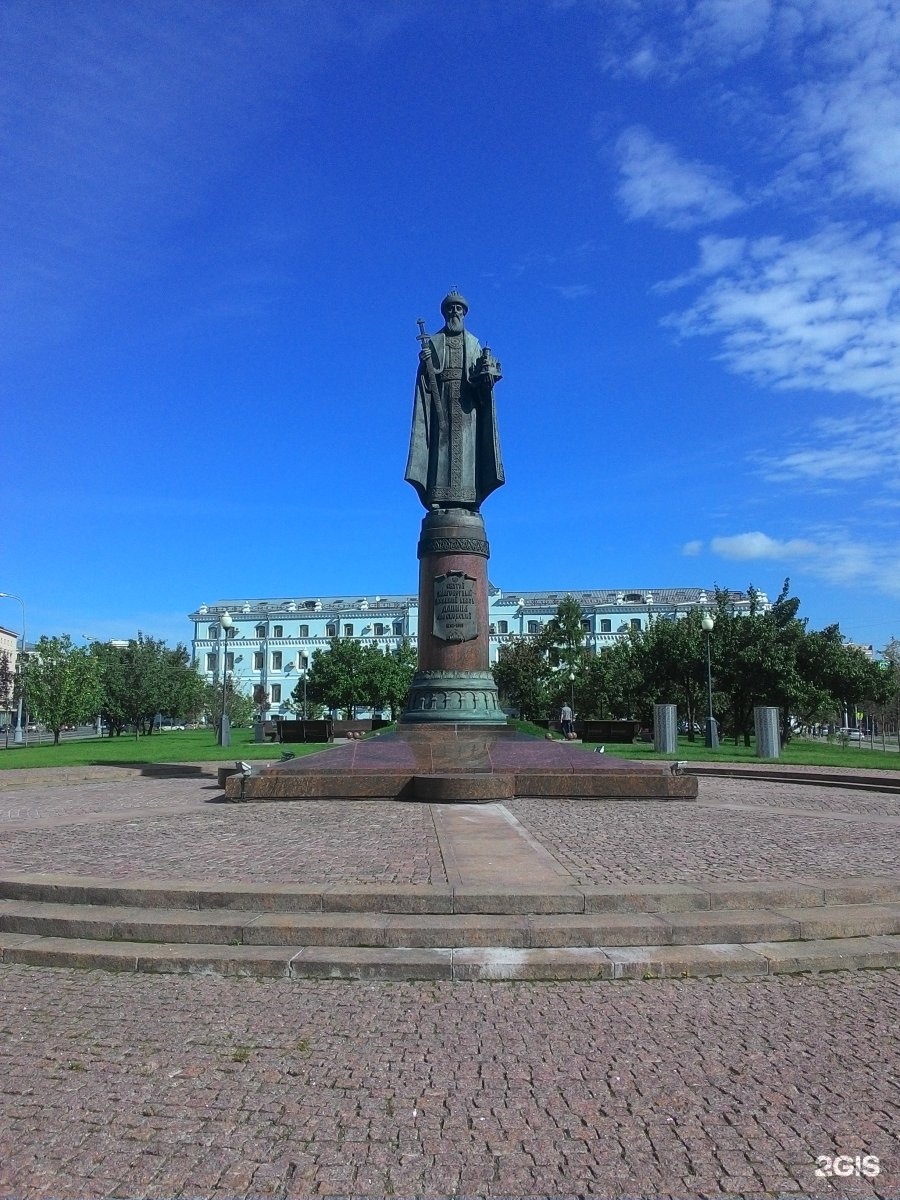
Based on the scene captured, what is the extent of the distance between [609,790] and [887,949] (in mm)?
7162

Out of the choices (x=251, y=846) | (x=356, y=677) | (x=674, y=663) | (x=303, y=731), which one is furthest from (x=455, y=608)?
(x=356, y=677)

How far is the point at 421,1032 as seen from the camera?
184 inches

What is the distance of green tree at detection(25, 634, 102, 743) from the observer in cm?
4225

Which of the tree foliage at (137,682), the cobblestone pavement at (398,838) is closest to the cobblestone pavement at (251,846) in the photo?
the cobblestone pavement at (398,838)

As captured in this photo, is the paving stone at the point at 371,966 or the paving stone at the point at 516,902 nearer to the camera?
the paving stone at the point at 371,966

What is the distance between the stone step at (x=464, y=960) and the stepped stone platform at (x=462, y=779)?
6565mm

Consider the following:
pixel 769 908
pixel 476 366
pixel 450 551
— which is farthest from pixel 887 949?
pixel 476 366

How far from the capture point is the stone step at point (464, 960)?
18.4 ft

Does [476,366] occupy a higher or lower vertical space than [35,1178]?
higher

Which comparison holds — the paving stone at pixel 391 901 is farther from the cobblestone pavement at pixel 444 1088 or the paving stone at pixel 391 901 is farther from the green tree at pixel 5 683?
the green tree at pixel 5 683

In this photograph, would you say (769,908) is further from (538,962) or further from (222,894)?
(222,894)

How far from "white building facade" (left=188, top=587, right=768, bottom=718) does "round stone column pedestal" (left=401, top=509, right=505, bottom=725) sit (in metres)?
68.6

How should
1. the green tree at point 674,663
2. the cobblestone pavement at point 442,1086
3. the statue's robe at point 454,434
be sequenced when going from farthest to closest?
the green tree at point 674,663 → the statue's robe at point 454,434 → the cobblestone pavement at point 442,1086

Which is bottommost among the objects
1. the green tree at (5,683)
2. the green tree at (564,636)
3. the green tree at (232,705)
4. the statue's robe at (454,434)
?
the green tree at (232,705)
